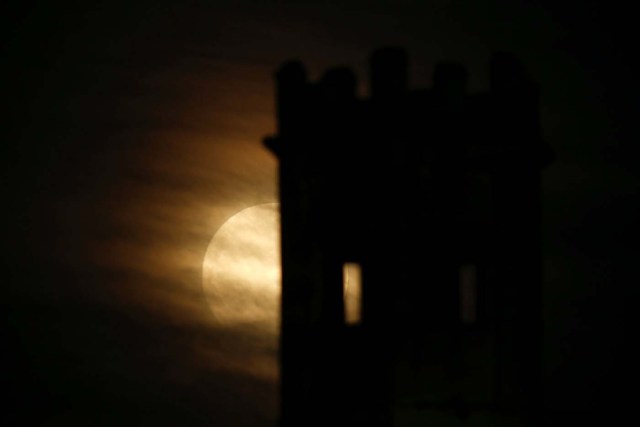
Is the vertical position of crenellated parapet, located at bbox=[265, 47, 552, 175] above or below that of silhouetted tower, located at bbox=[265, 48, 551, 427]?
above

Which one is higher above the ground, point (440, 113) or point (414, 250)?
point (440, 113)

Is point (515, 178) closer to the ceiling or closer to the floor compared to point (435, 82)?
closer to the floor

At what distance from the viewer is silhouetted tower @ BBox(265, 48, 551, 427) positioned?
324 inches

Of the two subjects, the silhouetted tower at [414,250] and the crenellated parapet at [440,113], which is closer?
the silhouetted tower at [414,250]

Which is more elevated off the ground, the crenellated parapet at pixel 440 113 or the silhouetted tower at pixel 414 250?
the crenellated parapet at pixel 440 113

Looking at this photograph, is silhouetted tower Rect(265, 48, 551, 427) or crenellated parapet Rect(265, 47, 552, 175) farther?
crenellated parapet Rect(265, 47, 552, 175)

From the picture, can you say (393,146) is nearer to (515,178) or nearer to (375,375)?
(515,178)

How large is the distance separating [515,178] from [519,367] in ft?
9.87

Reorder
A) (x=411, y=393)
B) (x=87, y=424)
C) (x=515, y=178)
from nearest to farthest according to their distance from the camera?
(x=411, y=393)
(x=515, y=178)
(x=87, y=424)

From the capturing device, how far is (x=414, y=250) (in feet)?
27.8

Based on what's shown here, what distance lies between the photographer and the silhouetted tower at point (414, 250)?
8.23m

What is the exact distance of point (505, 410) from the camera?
8250 millimetres

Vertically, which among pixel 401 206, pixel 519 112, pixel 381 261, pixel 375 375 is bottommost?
pixel 375 375

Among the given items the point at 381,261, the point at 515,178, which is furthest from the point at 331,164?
the point at 515,178
